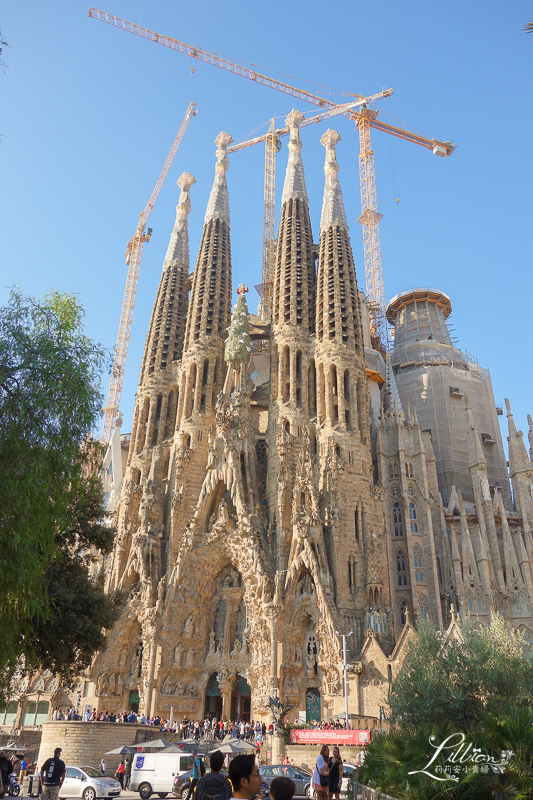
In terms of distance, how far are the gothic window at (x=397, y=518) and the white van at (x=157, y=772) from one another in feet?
81.2

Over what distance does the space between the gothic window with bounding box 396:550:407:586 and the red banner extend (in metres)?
17.3

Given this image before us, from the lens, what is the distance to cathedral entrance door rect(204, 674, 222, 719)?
4047 centimetres

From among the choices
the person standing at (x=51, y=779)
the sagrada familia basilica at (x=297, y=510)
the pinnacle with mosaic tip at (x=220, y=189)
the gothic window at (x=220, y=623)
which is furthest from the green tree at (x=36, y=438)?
the pinnacle with mosaic tip at (x=220, y=189)

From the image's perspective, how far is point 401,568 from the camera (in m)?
41.6

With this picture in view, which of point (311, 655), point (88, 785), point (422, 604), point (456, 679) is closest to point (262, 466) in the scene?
point (311, 655)

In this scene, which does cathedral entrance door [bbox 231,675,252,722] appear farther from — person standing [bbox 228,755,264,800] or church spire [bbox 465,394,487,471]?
person standing [bbox 228,755,264,800]

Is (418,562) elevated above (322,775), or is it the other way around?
(418,562)

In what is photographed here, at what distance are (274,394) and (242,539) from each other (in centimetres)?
1071

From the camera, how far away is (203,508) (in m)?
42.6

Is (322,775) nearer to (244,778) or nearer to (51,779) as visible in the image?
(51,779)

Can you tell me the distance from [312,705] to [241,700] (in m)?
5.93

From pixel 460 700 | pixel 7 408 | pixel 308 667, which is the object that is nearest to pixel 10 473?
pixel 7 408

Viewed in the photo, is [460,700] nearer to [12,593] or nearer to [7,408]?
[12,593]

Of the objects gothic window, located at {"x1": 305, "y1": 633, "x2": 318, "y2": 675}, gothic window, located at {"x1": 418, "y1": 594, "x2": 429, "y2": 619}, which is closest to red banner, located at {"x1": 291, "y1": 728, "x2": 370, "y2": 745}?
gothic window, located at {"x1": 305, "y1": 633, "x2": 318, "y2": 675}
